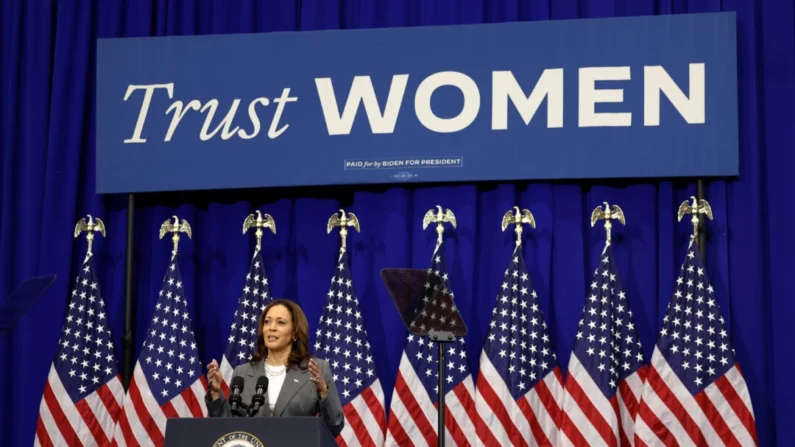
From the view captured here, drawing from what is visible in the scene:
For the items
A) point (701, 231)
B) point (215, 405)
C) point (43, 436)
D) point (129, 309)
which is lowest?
point (43, 436)

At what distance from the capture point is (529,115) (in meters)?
6.83

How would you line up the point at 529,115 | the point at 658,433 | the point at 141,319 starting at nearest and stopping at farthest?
1. the point at 658,433
2. the point at 529,115
3. the point at 141,319

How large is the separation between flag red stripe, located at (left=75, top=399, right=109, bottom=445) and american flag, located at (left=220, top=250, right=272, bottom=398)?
0.77 metres

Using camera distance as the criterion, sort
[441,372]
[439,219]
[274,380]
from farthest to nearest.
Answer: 1. [439,219]
2. [274,380]
3. [441,372]

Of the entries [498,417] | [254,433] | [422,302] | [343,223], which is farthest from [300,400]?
[343,223]

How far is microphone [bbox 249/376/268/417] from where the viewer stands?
4454 mm

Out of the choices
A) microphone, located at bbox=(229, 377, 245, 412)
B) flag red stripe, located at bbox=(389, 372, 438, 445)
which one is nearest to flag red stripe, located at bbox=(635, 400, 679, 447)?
flag red stripe, located at bbox=(389, 372, 438, 445)

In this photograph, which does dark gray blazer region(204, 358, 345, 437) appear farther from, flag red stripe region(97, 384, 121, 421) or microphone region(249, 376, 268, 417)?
flag red stripe region(97, 384, 121, 421)

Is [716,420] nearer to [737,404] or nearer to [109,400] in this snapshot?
[737,404]

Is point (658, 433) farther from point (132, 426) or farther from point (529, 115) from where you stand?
point (132, 426)

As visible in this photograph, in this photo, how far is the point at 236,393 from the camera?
4430 millimetres

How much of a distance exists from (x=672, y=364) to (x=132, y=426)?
2933 millimetres

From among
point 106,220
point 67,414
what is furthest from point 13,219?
point 67,414

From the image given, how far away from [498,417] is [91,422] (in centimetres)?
228
